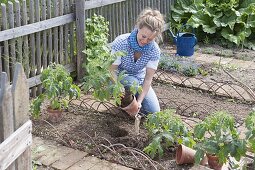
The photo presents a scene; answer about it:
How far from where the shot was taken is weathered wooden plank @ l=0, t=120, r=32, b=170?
8.86 ft

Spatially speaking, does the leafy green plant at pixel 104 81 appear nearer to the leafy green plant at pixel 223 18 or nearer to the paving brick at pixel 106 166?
the paving brick at pixel 106 166

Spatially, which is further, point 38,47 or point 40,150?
point 38,47

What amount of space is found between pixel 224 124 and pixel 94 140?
1425mm

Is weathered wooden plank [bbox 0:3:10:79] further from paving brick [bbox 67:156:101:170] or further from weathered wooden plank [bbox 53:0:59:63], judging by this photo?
paving brick [bbox 67:156:101:170]

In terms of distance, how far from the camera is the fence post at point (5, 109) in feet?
8.91

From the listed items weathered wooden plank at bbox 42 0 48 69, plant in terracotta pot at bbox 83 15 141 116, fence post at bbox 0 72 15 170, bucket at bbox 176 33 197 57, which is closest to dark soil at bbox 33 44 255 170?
plant in terracotta pot at bbox 83 15 141 116

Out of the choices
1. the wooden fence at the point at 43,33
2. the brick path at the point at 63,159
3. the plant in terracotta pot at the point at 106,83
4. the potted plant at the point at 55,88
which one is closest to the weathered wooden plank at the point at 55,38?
the wooden fence at the point at 43,33

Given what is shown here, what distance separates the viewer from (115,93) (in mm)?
4574

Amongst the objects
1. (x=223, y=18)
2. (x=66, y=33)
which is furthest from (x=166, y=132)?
(x=223, y=18)

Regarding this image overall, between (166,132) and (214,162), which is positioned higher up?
(166,132)

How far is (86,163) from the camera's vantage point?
14.3ft

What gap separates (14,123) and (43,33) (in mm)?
3106

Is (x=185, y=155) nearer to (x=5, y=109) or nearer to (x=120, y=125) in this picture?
(x=120, y=125)

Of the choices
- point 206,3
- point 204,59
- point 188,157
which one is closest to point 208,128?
point 188,157
